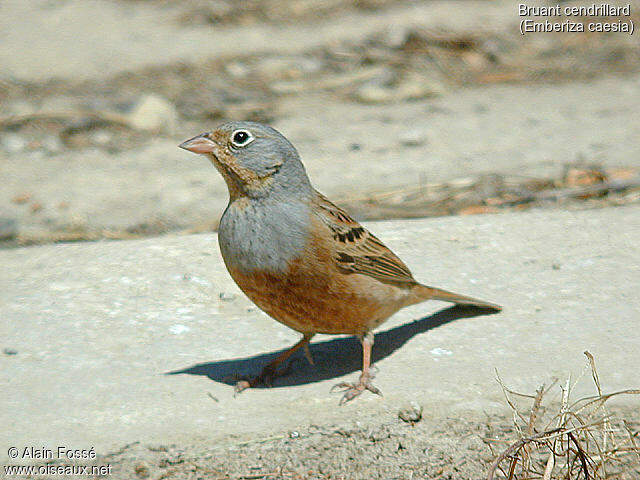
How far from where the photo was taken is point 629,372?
4180mm

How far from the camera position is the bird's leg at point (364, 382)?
4145 mm

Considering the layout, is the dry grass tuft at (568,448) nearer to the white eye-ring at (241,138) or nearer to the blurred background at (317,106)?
the white eye-ring at (241,138)

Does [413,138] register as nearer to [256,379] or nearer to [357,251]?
[357,251]

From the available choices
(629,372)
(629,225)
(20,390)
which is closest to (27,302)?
(20,390)

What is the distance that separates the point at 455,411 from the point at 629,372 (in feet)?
2.90

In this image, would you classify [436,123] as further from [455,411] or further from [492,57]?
[455,411]

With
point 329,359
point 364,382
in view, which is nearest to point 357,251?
point 364,382

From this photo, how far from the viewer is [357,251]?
170 inches

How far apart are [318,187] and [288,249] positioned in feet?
11.2

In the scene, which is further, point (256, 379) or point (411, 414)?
point (256, 379)

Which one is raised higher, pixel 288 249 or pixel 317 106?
pixel 317 106

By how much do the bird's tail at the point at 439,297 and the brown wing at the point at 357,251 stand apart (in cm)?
10

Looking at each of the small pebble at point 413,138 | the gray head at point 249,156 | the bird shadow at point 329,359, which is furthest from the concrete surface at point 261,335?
the small pebble at point 413,138

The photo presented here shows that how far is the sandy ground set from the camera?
12.8 feet
